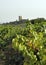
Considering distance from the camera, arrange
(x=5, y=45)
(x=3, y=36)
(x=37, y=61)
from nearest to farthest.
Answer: (x=37, y=61) → (x=5, y=45) → (x=3, y=36)

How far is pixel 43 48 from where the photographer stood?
725 cm

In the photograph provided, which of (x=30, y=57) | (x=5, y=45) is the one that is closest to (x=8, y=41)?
(x=5, y=45)

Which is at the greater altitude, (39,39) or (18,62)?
(39,39)

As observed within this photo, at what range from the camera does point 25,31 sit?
9461mm

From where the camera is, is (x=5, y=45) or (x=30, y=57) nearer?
(x=30, y=57)

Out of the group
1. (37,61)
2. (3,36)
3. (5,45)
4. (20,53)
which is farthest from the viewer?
(3,36)

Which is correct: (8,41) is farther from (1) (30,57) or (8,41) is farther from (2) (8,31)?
(1) (30,57)

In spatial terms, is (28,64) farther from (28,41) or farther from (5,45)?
(5,45)

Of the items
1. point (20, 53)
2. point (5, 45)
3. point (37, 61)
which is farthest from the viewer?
point (5, 45)

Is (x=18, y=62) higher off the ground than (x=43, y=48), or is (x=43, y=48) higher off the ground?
(x=43, y=48)

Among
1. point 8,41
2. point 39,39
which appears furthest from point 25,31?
point 39,39

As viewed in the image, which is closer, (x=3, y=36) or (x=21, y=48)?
(x=21, y=48)

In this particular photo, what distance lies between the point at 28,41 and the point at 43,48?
0.55m

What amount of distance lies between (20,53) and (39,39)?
0.66m
